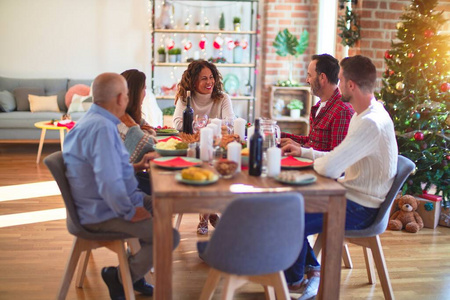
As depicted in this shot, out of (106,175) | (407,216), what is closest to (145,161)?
(106,175)

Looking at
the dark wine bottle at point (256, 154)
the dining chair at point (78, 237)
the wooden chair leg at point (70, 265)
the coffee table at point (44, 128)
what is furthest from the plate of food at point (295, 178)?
the coffee table at point (44, 128)

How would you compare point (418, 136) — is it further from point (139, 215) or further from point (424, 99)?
point (139, 215)

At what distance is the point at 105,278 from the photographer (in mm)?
2693

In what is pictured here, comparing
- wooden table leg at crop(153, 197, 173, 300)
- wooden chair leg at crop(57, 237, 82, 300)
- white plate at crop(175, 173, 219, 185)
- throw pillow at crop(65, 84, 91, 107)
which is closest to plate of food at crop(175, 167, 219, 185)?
white plate at crop(175, 173, 219, 185)

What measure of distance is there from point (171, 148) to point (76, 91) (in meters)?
4.66

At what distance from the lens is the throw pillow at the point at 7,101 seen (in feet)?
22.9

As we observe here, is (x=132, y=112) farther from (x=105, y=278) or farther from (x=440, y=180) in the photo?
(x=440, y=180)

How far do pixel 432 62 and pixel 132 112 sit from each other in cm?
236

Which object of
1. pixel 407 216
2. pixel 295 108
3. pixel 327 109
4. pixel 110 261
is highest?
pixel 327 109

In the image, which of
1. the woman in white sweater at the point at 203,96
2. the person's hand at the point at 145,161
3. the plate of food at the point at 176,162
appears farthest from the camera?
the woman in white sweater at the point at 203,96

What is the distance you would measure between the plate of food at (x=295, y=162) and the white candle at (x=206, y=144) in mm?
372

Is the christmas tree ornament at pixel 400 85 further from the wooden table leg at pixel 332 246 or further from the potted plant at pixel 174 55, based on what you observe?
the potted plant at pixel 174 55

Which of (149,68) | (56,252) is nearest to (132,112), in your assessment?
(56,252)

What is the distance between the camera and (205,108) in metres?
4.01
